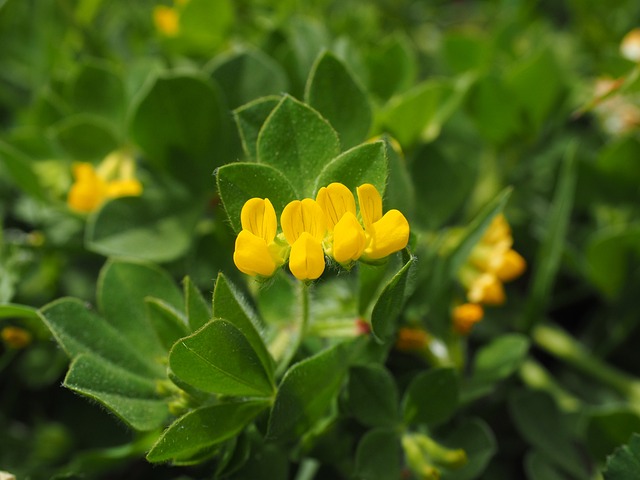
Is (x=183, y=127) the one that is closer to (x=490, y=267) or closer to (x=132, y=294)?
(x=132, y=294)

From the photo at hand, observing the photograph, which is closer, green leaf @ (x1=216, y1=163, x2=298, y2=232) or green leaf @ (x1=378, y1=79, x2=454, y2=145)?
green leaf @ (x1=216, y1=163, x2=298, y2=232)

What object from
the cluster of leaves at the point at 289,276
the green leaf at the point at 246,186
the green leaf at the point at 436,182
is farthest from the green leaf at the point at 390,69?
the green leaf at the point at 246,186

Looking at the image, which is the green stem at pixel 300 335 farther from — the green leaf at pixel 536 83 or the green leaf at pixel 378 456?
the green leaf at pixel 536 83

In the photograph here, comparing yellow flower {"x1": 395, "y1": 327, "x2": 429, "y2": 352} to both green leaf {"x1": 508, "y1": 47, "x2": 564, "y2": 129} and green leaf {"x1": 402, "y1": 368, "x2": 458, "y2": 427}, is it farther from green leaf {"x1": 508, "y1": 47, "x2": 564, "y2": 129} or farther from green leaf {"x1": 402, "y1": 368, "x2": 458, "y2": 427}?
green leaf {"x1": 508, "y1": 47, "x2": 564, "y2": 129}

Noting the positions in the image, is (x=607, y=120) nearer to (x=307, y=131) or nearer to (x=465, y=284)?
(x=465, y=284)

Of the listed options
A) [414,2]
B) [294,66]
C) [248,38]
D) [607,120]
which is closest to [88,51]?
[248,38]

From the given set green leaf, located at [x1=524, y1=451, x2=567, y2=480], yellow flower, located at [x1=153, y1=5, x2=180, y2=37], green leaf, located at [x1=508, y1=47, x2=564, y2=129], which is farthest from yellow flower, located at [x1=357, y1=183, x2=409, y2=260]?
yellow flower, located at [x1=153, y1=5, x2=180, y2=37]

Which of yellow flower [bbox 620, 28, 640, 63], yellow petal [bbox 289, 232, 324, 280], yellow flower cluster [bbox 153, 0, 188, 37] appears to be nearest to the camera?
yellow petal [bbox 289, 232, 324, 280]
